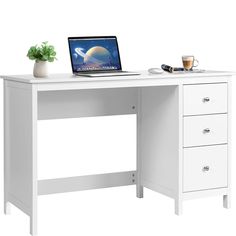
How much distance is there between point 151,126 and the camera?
536 centimetres

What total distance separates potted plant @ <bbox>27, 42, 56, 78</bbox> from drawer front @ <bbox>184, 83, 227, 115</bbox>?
96 centimetres

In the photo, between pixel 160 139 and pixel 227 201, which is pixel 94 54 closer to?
pixel 160 139

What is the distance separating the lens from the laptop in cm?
496

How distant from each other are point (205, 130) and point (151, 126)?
477mm

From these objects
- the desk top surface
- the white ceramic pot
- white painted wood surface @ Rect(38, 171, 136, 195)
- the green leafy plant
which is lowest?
white painted wood surface @ Rect(38, 171, 136, 195)

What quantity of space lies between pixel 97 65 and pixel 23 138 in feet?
2.51

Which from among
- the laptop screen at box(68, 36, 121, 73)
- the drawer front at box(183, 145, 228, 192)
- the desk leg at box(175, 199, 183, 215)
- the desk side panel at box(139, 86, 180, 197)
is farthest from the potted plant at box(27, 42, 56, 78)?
the desk leg at box(175, 199, 183, 215)

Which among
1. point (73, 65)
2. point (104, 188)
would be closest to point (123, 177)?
point (104, 188)

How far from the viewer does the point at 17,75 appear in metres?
4.91

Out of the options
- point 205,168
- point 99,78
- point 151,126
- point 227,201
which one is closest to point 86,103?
point 151,126

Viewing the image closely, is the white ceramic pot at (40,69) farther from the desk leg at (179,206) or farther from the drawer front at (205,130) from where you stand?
the desk leg at (179,206)

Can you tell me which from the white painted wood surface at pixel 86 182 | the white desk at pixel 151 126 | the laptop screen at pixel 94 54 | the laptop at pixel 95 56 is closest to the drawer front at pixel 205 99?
the white desk at pixel 151 126

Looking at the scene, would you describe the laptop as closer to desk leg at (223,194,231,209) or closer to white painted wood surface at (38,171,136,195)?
white painted wood surface at (38,171,136,195)

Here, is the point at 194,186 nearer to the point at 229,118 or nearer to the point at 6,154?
the point at 229,118
